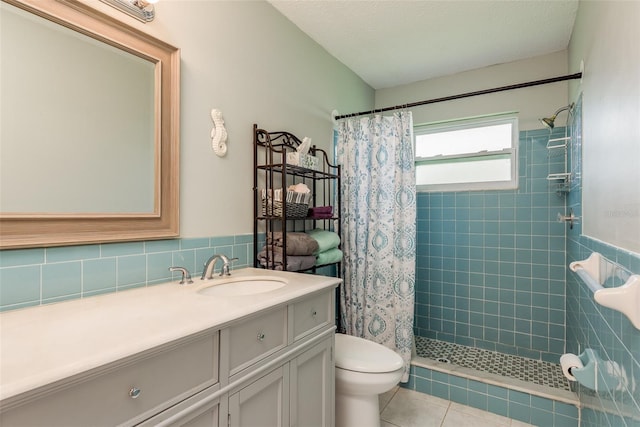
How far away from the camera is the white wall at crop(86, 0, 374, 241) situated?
4.66 feet

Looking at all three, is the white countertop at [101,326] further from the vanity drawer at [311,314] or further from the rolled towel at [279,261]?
the rolled towel at [279,261]

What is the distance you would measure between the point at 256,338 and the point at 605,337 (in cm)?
115

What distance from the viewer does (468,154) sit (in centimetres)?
275

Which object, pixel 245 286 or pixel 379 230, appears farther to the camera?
pixel 379 230

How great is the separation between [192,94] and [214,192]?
1.49 ft

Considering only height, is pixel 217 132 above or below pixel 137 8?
below

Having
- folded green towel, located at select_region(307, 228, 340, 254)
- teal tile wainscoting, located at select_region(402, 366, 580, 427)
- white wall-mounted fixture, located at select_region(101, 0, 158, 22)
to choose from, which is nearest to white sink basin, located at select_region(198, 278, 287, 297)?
folded green towel, located at select_region(307, 228, 340, 254)

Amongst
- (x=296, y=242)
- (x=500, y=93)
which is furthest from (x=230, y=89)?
(x=500, y=93)

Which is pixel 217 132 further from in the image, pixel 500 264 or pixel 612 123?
pixel 500 264

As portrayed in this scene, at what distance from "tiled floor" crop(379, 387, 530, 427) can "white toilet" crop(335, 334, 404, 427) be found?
1.10 feet

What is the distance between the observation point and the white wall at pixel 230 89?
56.0 inches

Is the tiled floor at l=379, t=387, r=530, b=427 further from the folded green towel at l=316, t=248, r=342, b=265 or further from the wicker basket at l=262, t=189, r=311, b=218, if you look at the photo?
the wicker basket at l=262, t=189, r=311, b=218

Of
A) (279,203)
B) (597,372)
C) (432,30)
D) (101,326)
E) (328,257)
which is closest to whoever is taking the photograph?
(101,326)

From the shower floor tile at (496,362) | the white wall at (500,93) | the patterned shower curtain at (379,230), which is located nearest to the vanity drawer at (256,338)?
the patterned shower curtain at (379,230)
